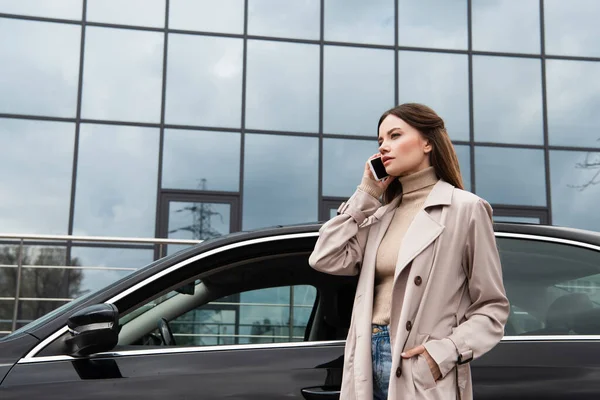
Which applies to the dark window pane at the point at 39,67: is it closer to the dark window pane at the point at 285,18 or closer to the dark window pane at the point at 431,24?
the dark window pane at the point at 285,18

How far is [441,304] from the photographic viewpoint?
1.90 meters

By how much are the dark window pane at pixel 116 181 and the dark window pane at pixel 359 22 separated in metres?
3.30

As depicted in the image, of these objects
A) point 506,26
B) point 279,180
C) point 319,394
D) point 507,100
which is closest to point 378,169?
point 319,394

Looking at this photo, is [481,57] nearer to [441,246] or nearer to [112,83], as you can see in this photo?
[112,83]

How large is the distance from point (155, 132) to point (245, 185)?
156 cm

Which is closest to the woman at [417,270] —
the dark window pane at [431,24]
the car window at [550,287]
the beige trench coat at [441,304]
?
the beige trench coat at [441,304]

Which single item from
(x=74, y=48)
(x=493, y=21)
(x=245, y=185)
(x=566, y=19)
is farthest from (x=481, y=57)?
(x=74, y=48)

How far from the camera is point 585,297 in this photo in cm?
257

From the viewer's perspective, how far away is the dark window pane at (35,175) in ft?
31.6

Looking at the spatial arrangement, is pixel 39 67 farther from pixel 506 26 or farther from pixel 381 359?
pixel 381 359

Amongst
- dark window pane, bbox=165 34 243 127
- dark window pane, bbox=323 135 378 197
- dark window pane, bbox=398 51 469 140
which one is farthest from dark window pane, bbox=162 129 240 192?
dark window pane, bbox=398 51 469 140

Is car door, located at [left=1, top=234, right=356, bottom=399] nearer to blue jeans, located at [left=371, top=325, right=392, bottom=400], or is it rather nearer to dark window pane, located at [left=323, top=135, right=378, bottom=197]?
blue jeans, located at [left=371, top=325, right=392, bottom=400]

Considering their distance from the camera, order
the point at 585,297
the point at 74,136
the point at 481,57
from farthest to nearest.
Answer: the point at 481,57 → the point at 74,136 → the point at 585,297

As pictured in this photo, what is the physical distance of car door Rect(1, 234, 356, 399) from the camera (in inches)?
91.0
